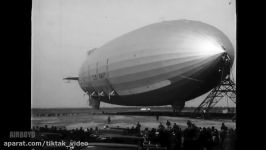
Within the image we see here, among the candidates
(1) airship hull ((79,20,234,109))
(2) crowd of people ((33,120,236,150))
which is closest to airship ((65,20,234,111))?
(1) airship hull ((79,20,234,109))

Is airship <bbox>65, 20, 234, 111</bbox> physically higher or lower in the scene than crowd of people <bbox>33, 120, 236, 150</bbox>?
higher

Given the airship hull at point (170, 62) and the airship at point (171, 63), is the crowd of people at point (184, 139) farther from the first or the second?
the airship hull at point (170, 62)

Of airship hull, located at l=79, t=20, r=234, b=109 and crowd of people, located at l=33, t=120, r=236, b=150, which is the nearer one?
crowd of people, located at l=33, t=120, r=236, b=150

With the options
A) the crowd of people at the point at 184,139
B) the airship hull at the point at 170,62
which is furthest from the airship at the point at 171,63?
the crowd of people at the point at 184,139

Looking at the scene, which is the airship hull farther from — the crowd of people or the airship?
the crowd of people
